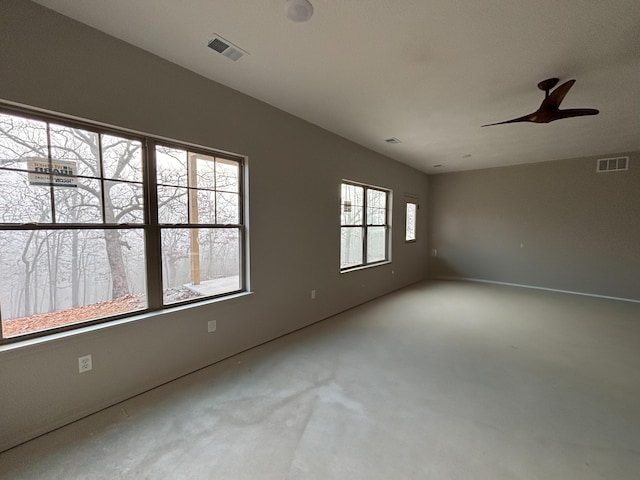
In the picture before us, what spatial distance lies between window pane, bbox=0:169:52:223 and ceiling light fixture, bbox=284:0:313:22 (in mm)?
1935

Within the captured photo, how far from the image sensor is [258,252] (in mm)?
2998

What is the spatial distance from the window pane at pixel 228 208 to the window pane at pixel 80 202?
95 cm

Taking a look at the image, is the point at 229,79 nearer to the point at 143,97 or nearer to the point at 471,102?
the point at 143,97

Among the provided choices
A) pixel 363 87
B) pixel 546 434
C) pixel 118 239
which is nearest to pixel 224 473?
pixel 118 239

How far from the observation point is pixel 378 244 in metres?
5.34

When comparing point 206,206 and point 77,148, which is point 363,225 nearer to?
point 206,206

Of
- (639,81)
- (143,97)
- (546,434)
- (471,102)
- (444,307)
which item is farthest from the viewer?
(444,307)

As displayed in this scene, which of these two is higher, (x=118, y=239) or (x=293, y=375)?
(x=118, y=239)

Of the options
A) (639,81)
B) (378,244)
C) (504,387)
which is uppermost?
(639,81)

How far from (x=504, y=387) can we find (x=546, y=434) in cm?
52

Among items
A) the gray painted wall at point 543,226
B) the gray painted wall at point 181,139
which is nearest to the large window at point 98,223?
the gray painted wall at point 181,139

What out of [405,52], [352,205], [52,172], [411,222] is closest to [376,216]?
[352,205]

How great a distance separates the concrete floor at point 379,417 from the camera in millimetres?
1522

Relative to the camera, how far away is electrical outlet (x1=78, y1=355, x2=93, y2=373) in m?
1.89
